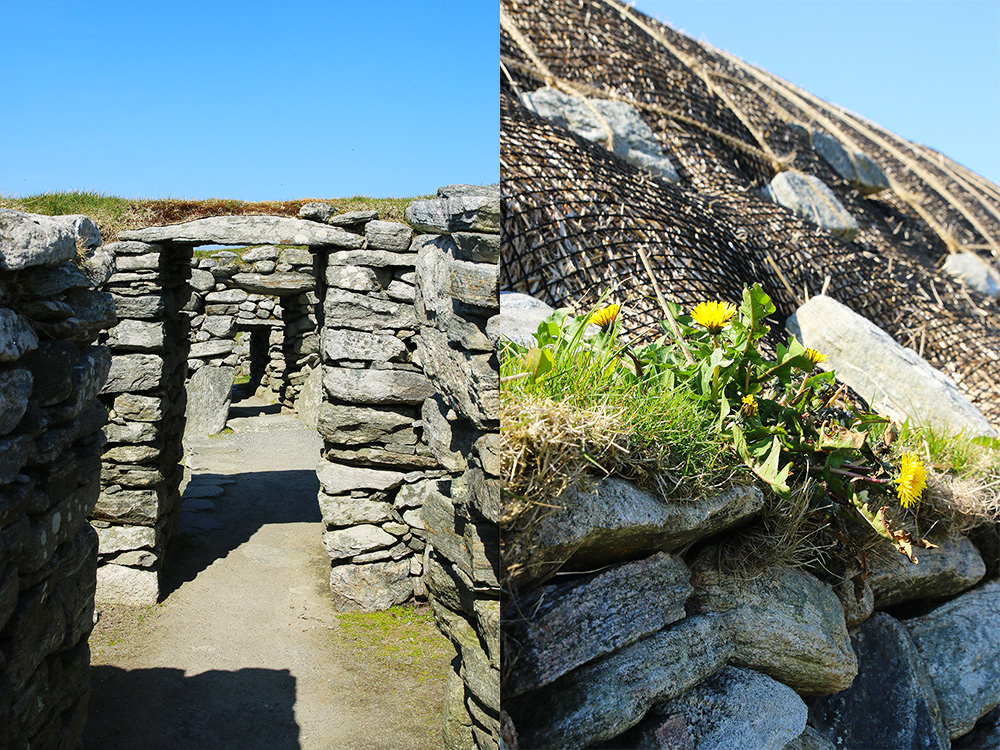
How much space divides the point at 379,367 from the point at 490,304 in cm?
281

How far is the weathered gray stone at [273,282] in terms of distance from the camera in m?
7.08

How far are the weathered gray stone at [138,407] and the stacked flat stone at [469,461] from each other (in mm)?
3341

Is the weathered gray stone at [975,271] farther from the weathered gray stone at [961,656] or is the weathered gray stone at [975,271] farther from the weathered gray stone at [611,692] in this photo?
the weathered gray stone at [611,692]

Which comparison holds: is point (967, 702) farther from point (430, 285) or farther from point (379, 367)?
point (379, 367)

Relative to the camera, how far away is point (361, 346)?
166 inches

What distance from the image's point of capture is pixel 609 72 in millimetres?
5125

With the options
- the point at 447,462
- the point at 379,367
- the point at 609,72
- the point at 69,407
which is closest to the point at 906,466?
the point at 447,462

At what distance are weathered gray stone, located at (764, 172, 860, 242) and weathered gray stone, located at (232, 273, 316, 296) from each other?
14.4 ft

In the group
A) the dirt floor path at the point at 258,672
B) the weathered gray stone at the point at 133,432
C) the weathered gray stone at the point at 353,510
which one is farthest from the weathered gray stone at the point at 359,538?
the dirt floor path at the point at 258,672

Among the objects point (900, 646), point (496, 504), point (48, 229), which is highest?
point (48, 229)

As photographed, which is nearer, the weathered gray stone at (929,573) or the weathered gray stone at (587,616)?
the weathered gray stone at (587,616)

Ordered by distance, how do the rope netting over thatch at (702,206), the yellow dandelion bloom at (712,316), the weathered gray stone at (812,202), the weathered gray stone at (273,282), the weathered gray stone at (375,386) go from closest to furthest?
the yellow dandelion bloom at (712,316), the rope netting over thatch at (702,206), the weathered gray stone at (375,386), the weathered gray stone at (812,202), the weathered gray stone at (273,282)

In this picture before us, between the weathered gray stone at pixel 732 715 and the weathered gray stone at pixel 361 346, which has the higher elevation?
the weathered gray stone at pixel 361 346

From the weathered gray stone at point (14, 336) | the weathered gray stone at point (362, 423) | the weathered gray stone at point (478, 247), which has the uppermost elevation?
the weathered gray stone at point (478, 247)
